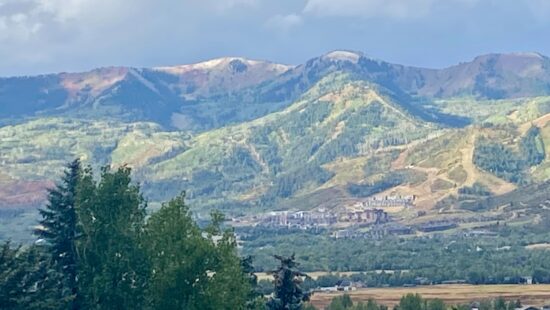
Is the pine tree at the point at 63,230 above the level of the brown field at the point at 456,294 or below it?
above

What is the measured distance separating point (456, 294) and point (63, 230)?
353 ft

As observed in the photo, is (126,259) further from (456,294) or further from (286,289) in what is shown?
(456,294)

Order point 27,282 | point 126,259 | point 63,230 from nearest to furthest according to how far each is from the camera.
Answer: point 27,282 → point 126,259 → point 63,230

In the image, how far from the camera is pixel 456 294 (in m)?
159

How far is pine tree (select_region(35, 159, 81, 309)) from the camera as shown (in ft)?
199

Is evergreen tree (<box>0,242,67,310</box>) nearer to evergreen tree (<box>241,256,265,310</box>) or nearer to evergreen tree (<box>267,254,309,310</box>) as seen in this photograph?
evergreen tree (<box>241,256,265,310</box>)

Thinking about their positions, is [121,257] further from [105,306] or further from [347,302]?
[347,302]

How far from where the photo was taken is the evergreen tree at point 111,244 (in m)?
58.4

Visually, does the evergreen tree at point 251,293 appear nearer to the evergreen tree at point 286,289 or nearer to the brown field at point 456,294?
the evergreen tree at point 286,289

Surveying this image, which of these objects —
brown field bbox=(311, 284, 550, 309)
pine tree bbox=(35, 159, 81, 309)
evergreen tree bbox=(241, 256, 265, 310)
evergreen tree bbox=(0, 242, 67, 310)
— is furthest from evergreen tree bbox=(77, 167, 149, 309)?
brown field bbox=(311, 284, 550, 309)

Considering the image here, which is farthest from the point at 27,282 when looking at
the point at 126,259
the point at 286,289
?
the point at 286,289

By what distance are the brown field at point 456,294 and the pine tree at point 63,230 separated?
263 ft

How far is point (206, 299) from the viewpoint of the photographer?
56375 millimetres

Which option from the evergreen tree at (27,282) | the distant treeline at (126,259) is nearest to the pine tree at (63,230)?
the distant treeline at (126,259)
